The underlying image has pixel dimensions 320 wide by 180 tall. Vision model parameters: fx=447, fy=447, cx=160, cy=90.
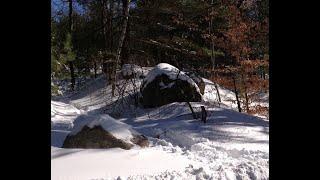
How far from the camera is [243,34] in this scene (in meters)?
18.3

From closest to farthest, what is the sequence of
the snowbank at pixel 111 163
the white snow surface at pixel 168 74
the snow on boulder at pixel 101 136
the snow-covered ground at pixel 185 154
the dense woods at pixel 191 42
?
the snowbank at pixel 111 163, the snow-covered ground at pixel 185 154, the snow on boulder at pixel 101 136, the dense woods at pixel 191 42, the white snow surface at pixel 168 74

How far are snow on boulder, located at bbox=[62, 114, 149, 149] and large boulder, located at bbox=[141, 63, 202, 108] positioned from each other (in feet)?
27.3

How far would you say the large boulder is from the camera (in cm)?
1769

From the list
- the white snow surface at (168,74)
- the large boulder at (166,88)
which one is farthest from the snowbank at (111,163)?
the white snow surface at (168,74)

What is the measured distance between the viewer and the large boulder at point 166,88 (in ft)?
58.0

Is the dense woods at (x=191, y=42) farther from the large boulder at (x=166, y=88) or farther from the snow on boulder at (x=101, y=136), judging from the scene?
the snow on boulder at (x=101, y=136)

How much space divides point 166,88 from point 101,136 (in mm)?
9171

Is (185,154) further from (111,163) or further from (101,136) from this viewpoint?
(111,163)

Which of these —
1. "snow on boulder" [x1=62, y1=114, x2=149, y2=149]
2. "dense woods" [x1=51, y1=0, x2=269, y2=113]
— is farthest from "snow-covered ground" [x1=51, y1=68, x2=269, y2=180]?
"dense woods" [x1=51, y1=0, x2=269, y2=113]

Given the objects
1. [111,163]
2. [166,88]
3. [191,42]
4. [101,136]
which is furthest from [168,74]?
[111,163]

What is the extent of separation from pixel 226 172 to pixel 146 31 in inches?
754

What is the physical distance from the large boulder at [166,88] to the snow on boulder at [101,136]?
27.3ft

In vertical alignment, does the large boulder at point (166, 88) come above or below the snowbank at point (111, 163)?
above
